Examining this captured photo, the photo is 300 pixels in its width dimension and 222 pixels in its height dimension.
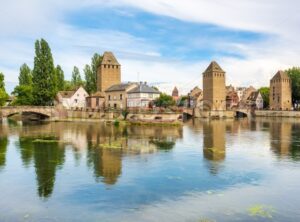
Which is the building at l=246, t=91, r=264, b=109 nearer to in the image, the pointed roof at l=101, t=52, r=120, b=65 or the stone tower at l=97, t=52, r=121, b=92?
the stone tower at l=97, t=52, r=121, b=92

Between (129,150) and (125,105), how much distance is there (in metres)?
51.4

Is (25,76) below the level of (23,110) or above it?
above

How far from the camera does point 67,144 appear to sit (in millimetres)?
39125

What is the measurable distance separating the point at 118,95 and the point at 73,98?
42.7 ft

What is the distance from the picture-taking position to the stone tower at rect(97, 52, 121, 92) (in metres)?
94.1

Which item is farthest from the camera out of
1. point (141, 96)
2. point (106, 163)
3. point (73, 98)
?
point (73, 98)

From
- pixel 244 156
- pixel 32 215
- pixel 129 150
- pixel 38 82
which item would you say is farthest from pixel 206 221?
pixel 38 82

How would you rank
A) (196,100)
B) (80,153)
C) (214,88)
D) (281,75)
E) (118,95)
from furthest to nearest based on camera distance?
(196,100)
(281,75)
(214,88)
(118,95)
(80,153)

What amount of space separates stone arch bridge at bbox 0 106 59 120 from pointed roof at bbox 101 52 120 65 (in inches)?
923

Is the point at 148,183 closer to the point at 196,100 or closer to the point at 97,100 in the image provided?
the point at 97,100

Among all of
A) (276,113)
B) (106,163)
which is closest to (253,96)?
(276,113)

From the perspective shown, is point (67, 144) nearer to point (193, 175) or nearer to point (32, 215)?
point (193, 175)

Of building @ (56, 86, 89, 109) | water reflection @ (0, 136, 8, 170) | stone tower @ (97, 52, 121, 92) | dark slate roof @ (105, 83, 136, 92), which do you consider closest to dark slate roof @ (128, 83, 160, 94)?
dark slate roof @ (105, 83, 136, 92)

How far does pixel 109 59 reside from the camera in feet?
317
